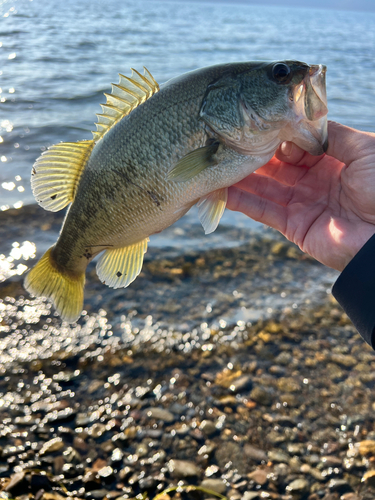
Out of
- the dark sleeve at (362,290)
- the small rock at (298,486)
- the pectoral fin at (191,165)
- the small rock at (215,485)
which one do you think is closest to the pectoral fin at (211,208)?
the pectoral fin at (191,165)

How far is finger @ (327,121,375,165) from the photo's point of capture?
273cm

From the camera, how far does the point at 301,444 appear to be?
10.7 ft

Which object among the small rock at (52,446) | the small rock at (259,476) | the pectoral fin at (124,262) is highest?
the pectoral fin at (124,262)

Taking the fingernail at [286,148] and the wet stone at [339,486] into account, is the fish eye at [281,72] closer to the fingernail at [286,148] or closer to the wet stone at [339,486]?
the fingernail at [286,148]

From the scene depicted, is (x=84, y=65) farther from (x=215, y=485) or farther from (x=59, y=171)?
(x=215, y=485)

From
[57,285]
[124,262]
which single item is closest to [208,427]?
[124,262]

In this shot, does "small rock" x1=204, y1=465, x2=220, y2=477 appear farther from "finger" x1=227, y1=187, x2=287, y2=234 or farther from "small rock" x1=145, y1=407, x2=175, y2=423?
"finger" x1=227, y1=187, x2=287, y2=234

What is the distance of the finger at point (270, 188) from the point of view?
11.0ft

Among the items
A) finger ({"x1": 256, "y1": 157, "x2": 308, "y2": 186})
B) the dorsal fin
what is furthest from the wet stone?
the dorsal fin

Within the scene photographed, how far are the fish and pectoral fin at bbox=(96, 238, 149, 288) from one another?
160mm

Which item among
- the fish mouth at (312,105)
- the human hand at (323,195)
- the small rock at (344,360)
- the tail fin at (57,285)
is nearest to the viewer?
the fish mouth at (312,105)

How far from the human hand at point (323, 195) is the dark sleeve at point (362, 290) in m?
0.23

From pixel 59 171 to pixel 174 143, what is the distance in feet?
2.59

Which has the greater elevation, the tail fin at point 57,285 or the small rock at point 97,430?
the tail fin at point 57,285
